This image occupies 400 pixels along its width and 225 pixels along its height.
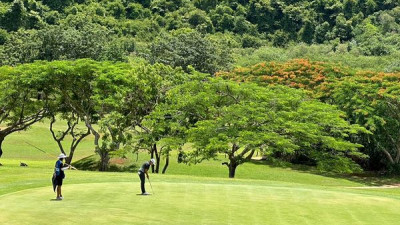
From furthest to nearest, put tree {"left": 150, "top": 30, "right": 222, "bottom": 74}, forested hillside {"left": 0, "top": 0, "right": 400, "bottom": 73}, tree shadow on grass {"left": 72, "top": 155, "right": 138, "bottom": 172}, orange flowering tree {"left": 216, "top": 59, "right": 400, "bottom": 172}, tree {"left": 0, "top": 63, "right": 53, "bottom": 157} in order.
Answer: forested hillside {"left": 0, "top": 0, "right": 400, "bottom": 73} < tree {"left": 150, "top": 30, "right": 222, "bottom": 74} < orange flowering tree {"left": 216, "top": 59, "right": 400, "bottom": 172} < tree shadow on grass {"left": 72, "top": 155, "right": 138, "bottom": 172} < tree {"left": 0, "top": 63, "right": 53, "bottom": 157}

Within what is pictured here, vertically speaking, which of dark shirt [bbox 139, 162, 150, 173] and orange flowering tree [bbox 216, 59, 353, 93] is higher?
orange flowering tree [bbox 216, 59, 353, 93]

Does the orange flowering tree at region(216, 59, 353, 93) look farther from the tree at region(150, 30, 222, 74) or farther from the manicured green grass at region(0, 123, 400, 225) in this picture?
the manicured green grass at region(0, 123, 400, 225)

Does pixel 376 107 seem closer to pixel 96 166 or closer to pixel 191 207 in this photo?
pixel 96 166

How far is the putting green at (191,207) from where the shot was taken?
18016 millimetres

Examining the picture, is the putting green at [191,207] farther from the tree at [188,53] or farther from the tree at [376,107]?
the tree at [188,53]

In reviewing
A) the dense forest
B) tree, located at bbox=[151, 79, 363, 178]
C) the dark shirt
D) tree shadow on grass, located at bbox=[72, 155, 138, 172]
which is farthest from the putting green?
tree shadow on grass, located at bbox=[72, 155, 138, 172]

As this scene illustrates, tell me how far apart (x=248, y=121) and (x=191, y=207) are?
22.2m

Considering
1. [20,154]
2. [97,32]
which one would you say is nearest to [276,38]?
[97,32]

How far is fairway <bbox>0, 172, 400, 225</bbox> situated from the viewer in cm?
1805

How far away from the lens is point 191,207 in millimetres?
20500

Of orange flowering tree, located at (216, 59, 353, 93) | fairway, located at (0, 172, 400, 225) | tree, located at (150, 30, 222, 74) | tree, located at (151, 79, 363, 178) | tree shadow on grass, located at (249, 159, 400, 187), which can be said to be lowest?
fairway, located at (0, 172, 400, 225)

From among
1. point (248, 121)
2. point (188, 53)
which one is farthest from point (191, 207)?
point (188, 53)

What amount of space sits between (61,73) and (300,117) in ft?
62.9

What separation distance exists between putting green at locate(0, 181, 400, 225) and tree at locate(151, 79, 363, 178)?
48.0 ft
